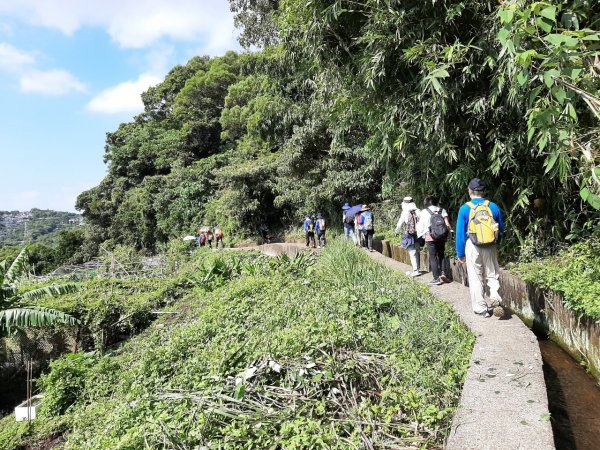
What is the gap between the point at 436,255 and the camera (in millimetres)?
6754

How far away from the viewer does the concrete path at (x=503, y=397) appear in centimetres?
254

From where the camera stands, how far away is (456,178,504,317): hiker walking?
15.6 ft

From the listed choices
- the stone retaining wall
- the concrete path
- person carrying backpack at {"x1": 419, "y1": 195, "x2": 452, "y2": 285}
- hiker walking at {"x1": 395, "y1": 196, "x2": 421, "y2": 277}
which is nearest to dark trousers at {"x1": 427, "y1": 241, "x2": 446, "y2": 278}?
person carrying backpack at {"x1": 419, "y1": 195, "x2": 452, "y2": 285}

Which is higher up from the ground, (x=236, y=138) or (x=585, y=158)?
(x=236, y=138)

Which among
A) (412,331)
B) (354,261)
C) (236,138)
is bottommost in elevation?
(412,331)

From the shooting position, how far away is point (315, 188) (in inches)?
750

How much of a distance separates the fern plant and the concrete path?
10.7 meters

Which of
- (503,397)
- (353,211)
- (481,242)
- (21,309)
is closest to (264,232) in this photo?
(353,211)

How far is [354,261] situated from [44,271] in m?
47.1

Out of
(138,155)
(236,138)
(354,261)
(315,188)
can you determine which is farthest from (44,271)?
(354,261)

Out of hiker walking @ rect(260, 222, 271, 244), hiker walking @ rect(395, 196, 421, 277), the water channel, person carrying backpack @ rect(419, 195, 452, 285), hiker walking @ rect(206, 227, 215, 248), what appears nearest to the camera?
the water channel

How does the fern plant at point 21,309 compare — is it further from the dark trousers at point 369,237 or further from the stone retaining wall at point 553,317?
the stone retaining wall at point 553,317

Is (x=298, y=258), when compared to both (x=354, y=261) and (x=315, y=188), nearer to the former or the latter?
(x=354, y=261)

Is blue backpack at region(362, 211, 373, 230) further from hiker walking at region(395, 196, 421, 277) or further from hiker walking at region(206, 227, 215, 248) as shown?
hiker walking at region(206, 227, 215, 248)
